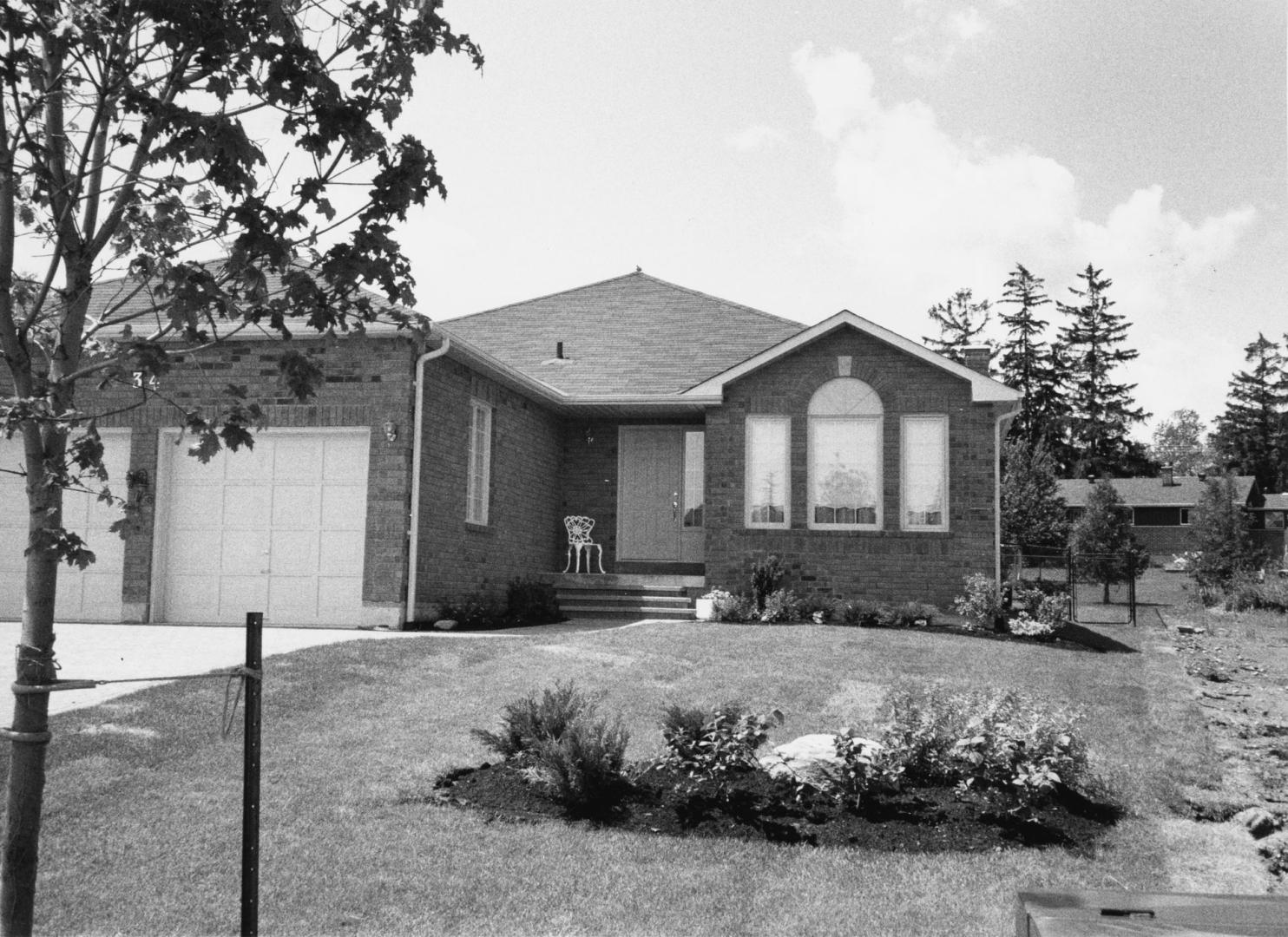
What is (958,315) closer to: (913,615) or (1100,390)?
(1100,390)

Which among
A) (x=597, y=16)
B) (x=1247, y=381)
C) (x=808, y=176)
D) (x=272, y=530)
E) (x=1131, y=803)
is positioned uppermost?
(x=1247, y=381)

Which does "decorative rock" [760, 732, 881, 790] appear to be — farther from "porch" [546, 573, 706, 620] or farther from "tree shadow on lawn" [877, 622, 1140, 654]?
"porch" [546, 573, 706, 620]

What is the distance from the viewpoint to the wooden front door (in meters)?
18.9

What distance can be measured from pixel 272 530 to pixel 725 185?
6.88 m

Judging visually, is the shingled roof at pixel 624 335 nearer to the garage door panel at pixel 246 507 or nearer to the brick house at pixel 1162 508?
the garage door panel at pixel 246 507

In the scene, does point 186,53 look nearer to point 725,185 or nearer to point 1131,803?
point 1131,803

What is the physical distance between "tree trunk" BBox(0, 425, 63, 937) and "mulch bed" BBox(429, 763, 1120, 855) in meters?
3.24

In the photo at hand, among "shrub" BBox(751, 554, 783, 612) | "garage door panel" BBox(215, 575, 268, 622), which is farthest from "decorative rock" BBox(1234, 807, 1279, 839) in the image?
"garage door panel" BBox(215, 575, 268, 622)

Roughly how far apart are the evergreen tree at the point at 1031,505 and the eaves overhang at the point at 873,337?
1011 cm

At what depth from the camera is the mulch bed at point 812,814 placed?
5.93 meters

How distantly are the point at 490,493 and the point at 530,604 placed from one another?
65.8 inches

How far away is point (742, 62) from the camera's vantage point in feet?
31.7

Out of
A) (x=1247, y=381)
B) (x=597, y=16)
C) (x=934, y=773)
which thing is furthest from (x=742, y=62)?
(x=1247, y=381)

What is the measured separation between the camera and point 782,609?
15.2 m
